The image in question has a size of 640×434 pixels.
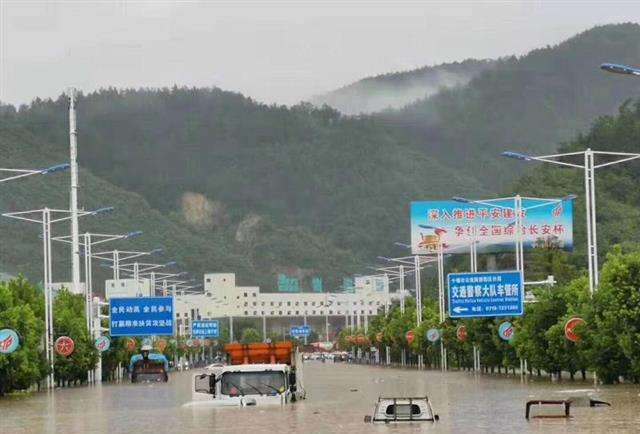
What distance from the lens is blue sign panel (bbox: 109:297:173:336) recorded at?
86.5m

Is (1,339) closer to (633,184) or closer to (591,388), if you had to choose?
(591,388)

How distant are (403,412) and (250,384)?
9.10 m

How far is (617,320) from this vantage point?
57094mm

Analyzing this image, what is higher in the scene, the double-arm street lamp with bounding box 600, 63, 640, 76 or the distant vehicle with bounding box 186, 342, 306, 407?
the double-arm street lamp with bounding box 600, 63, 640, 76

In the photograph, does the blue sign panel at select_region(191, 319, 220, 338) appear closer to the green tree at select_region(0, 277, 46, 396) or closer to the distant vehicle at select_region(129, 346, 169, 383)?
the distant vehicle at select_region(129, 346, 169, 383)

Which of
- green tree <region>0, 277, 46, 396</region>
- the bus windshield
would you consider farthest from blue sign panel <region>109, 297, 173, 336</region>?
the bus windshield

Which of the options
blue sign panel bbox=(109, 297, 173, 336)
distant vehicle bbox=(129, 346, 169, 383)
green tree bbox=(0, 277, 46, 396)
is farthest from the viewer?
distant vehicle bbox=(129, 346, 169, 383)

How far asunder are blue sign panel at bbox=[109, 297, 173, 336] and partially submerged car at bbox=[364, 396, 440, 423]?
52.3 meters

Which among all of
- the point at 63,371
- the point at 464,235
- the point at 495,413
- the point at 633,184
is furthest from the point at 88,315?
the point at 633,184

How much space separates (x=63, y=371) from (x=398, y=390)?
90.4 feet

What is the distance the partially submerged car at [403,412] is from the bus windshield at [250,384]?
28.1 feet

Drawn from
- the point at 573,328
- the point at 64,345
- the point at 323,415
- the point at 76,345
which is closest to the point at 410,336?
the point at 76,345

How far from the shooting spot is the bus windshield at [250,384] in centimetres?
4347

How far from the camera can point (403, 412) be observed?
35.4 metres
